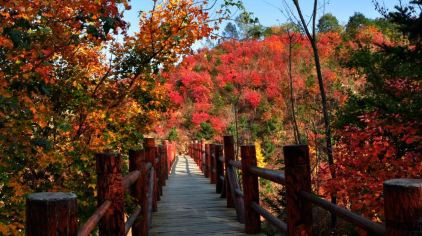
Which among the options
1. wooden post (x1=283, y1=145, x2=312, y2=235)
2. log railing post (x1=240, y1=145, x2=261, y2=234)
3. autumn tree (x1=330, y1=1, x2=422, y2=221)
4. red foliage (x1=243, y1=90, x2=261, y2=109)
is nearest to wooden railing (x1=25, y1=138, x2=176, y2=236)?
log railing post (x1=240, y1=145, x2=261, y2=234)

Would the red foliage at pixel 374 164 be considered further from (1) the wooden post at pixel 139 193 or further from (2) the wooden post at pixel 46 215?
(2) the wooden post at pixel 46 215

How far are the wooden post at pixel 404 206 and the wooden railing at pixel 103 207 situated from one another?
5.01ft

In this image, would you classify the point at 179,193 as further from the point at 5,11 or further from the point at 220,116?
the point at 220,116

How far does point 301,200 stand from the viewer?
374 centimetres

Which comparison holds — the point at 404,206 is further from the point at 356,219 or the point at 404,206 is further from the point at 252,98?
the point at 252,98

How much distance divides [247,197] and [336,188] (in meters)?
2.62

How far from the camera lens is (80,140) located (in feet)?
23.6

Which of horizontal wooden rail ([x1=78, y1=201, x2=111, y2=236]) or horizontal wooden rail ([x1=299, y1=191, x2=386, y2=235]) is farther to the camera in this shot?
horizontal wooden rail ([x1=78, y1=201, x2=111, y2=236])

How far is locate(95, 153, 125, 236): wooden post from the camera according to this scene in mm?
3434

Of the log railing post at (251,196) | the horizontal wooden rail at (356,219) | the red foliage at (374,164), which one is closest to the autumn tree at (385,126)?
the red foliage at (374,164)

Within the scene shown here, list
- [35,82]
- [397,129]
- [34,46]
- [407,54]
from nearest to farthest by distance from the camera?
[35,82], [34,46], [407,54], [397,129]

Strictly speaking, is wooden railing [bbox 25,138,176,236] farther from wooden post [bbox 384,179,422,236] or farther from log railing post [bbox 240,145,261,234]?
wooden post [bbox 384,179,422,236]

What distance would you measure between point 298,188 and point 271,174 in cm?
76

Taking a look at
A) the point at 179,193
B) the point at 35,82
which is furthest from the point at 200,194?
the point at 35,82
